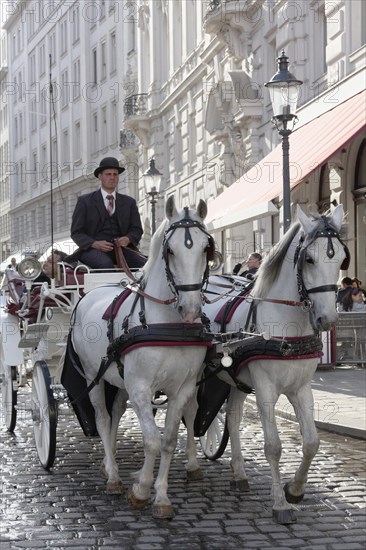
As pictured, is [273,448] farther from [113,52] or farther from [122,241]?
[113,52]

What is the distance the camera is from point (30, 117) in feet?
194

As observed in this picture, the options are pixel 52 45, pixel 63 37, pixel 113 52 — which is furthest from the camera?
pixel 52 45

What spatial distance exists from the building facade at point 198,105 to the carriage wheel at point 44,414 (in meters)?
2.19

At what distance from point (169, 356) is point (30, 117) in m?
54.6

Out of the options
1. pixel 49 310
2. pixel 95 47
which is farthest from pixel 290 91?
pixel 95 47

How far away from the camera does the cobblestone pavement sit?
593cm

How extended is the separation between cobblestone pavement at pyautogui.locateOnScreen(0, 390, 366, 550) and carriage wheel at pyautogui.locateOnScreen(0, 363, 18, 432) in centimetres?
81

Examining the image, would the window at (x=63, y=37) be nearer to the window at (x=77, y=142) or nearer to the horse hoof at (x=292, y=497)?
the window at (x=77, y=142)

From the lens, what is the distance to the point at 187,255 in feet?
19.9

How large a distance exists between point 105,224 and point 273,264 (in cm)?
233

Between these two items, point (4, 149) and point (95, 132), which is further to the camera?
point (4, 149)

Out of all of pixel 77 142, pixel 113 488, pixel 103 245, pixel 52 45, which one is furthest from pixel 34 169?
pixel 113 488

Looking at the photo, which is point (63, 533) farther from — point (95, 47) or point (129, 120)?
point (95, 47)

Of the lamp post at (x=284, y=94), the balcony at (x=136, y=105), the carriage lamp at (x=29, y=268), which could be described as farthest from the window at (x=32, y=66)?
the carriage lamp at (x=29, y=268)
